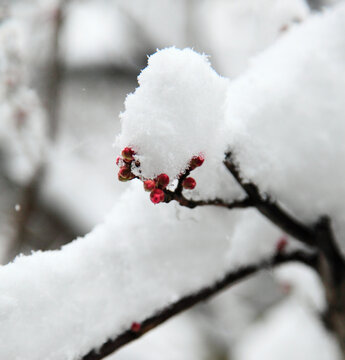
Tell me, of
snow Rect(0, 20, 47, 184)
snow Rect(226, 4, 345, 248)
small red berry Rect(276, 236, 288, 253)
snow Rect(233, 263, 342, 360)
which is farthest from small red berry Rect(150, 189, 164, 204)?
snow Rect(233, 263, 342, 360)

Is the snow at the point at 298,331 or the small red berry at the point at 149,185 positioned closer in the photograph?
the small red berry at the point at 149,185

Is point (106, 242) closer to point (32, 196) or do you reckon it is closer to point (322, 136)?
point (322, 136)

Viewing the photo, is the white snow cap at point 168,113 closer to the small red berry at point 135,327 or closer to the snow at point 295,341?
the small red berry at point 135,327

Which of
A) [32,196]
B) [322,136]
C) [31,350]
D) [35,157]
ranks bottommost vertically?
[31,350]

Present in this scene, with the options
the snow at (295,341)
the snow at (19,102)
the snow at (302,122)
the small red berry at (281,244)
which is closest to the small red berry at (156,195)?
the snow at (302,122)

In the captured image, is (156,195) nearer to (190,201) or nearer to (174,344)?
(190,201)

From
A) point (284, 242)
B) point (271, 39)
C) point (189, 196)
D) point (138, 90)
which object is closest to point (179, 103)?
point (138, 90)
